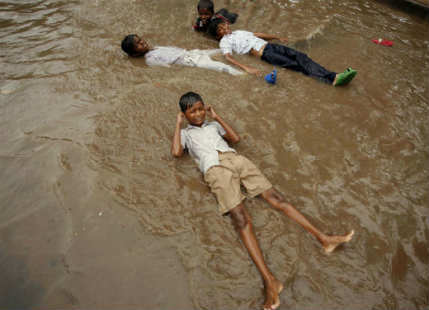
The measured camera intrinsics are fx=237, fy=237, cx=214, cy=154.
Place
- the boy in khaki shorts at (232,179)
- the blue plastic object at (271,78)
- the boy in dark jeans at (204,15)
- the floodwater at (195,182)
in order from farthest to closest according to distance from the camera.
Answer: the boy in dark jeans at (204,15) < the blue plastic object at (271,78) < the boy in khaki shorts at (232,179) < the floodwater at (195,182)

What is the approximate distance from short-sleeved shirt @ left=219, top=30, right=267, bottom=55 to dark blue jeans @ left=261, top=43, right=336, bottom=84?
19cm

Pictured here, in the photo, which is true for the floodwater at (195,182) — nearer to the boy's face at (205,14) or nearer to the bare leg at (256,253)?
the bare leg at (256,253)

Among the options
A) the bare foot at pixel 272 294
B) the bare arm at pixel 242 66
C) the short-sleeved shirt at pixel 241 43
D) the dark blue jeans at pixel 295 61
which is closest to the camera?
the bare foot at pixel 272 294

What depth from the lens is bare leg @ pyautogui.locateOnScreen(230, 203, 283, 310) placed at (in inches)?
64.6

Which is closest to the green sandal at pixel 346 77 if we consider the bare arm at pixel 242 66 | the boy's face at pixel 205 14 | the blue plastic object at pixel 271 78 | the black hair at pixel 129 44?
the blue plastic object at pixel 271 78

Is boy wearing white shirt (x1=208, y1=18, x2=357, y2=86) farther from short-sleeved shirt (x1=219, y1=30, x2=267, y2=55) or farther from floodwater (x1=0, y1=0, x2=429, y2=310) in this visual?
floodwater (x1=0, y1=0, x2=429, y2=310)

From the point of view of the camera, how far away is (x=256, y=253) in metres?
1.84

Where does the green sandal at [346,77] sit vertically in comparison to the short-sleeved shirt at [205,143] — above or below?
above

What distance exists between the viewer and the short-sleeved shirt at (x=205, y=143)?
2.29 meters

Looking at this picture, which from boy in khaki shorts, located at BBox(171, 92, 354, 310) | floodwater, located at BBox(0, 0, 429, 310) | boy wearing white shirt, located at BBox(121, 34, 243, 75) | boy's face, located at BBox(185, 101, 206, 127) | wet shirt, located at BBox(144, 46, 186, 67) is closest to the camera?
floodwater, located at BBox(0, 0, 429, 310)

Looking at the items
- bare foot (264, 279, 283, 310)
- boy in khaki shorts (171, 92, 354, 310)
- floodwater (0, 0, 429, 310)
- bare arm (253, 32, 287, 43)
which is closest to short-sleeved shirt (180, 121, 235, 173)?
boy in khaki shorts (171, 92, 354, 310)

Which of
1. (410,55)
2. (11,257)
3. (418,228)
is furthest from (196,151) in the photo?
(410,55)

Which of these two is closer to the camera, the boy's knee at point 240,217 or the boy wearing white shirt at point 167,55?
the boy's knee at point 240,217

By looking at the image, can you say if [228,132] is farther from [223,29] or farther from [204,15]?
[204,15]
